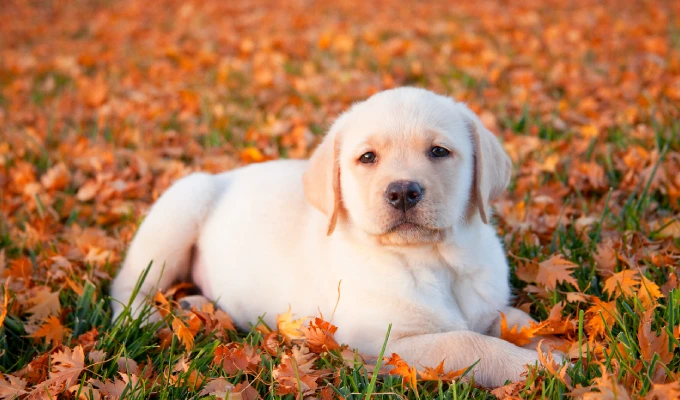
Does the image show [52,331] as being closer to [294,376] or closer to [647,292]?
[294,376]

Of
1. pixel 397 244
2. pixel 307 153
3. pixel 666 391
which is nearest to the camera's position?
pixel 666 391

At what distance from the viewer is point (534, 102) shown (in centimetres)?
598

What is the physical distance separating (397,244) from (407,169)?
33cm

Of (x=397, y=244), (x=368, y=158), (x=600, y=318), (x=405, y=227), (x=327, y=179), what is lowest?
(x=600, y=318)

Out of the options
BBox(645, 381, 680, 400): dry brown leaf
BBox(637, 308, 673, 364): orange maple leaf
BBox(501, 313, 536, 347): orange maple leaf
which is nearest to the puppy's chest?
BBox(501, 313, 536, 347): orange maple leaf

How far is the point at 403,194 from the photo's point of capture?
8.35ft

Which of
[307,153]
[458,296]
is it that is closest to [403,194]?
[458,296]

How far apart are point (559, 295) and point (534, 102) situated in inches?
129

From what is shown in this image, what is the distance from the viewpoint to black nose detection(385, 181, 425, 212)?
254 centimetres

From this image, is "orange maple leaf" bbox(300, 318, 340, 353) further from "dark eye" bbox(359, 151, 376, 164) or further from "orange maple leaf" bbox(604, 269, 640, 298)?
"orange maple leaf" bbox(604, 269, 640, 298)

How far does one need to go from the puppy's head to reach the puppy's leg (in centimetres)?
41

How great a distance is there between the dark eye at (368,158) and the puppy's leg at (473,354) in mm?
778

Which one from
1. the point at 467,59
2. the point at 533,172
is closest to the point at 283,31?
the point at 467,59

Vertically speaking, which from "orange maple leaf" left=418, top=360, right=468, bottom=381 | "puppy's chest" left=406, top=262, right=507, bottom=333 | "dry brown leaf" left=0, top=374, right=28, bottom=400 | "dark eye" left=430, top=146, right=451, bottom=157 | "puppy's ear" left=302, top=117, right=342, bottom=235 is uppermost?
"dark eye" left=430, top=146, right=451, bottom=157
